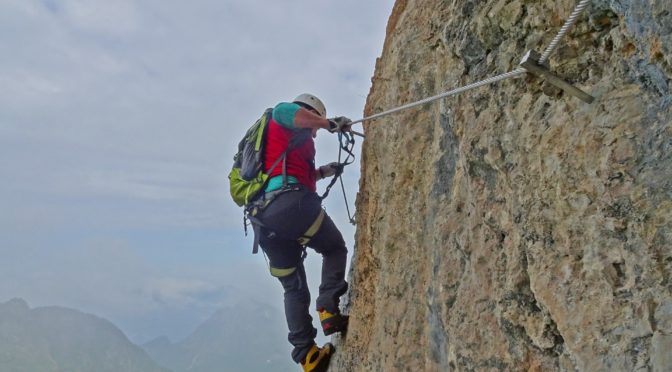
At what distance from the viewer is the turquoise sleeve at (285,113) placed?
705 cm

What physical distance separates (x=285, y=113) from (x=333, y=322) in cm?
281

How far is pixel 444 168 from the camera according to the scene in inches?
207

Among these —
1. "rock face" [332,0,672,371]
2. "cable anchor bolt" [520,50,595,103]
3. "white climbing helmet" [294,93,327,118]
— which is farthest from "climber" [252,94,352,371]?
"cable anchor bolt" [520,50,595,103]

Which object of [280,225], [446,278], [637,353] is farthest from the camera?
[280,225]

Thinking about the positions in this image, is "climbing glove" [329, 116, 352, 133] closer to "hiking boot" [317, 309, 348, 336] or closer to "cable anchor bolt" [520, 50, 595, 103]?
"hiking boot" [317, 309, 348, 336]

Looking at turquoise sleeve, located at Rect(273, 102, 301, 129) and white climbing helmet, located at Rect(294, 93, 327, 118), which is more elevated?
white climbing helmet, located at Rect(294, 93, 327, 118)

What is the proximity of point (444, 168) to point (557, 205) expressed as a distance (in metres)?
1.87

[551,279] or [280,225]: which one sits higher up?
[280,225]

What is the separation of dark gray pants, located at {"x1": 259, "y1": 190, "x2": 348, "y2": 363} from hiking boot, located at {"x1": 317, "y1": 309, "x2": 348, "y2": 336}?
0.29ft

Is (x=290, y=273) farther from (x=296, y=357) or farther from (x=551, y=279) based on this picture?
(x=551, y=279)

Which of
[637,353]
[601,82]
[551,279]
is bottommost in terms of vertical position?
[637,353]

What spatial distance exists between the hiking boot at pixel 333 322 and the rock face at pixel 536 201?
1340mm

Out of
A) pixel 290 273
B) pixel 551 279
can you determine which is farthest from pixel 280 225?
pixel 551 279

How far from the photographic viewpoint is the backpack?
23.4ft
